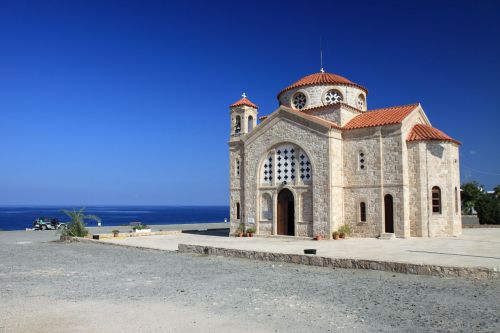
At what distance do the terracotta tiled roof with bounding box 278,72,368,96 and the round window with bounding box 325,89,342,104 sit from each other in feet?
2.02

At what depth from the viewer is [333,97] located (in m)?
29.3

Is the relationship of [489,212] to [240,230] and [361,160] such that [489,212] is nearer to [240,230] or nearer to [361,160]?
[361,160]

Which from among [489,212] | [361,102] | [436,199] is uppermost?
[361,102]

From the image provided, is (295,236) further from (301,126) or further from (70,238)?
(70,238)

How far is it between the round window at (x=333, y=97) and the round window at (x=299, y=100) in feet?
5.25

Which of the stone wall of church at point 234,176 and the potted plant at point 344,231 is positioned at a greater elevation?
the stone wall of church at point 234,176

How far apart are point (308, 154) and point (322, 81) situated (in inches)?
262

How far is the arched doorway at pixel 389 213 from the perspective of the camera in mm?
24031

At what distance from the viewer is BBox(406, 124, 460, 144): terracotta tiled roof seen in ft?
79.4

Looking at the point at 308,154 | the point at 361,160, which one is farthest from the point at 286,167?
the point at 361,160

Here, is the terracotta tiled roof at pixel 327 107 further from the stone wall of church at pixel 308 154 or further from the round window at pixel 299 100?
the stone wall of church at pixel 308 154

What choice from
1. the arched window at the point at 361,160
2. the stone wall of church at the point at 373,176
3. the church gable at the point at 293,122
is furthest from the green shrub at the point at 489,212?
the church gable at the point at 293,122

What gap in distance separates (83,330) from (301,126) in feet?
66.0

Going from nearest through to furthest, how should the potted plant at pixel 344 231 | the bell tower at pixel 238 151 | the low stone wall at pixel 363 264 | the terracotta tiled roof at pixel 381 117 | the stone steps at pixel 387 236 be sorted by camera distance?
the low stone wall at pixel 363 264, the stone steps at pixel 387 236, the potted plant at pixel 344 231, the terracotta tiled roof at pixel 381 117, the bell tower at pixel 238 151
